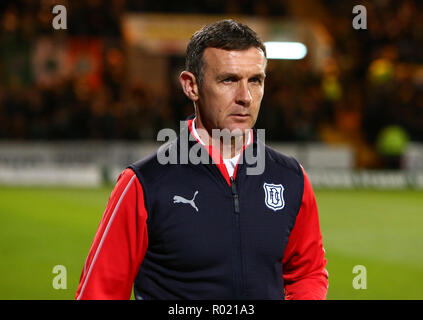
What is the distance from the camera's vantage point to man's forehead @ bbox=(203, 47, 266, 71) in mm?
2640

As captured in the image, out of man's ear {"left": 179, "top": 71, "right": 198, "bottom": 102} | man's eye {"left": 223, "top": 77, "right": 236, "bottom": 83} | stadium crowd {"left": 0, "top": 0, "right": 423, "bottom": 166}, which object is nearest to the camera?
man's eye {"left": 223, "top": 77, "right": 236, "bottom": 83}

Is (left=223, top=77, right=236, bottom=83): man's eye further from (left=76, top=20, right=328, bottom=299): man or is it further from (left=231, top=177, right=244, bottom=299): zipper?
(left=231, top=177, right=244, bottom=299): zipper

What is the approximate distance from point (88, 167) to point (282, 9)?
9413mm

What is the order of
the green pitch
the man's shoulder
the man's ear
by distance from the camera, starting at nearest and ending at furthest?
1. the man's ear
2. the man's shoulder
3. the green pitch

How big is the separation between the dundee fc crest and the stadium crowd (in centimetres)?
1378

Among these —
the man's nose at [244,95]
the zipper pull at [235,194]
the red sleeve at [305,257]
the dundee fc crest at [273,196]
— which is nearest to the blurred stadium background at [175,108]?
the red sleeve at [305,257]

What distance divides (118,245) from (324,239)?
22.4 feet

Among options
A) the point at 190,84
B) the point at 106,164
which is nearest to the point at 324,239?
the point at 190,84

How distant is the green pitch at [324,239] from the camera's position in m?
6.57

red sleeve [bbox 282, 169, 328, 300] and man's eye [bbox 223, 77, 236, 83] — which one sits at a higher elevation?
man's eye [bbox 223, 77, 236, 83]

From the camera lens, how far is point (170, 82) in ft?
68.6

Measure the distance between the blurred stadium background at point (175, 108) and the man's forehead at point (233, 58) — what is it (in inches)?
226

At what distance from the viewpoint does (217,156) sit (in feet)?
9.17

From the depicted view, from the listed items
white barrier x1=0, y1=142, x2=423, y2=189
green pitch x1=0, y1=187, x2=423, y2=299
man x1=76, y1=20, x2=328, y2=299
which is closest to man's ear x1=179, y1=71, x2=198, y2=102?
man x1=76, y1=20, x2=328, y2=299
